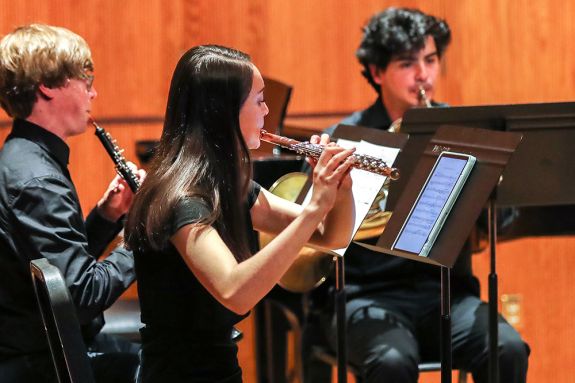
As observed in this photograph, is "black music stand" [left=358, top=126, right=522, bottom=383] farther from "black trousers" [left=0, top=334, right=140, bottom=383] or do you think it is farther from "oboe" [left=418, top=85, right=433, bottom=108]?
"oboe" [left=418, top=85, right=433, bottom=108]

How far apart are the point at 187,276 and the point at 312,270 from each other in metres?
0.89

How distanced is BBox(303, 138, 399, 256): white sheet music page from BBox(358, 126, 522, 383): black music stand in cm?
7

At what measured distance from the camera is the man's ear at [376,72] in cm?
327

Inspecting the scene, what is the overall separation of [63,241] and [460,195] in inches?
34.2

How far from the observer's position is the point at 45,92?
2314 millimetres

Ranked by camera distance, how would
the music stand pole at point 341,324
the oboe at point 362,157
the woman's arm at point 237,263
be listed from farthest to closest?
the music stand pole at point 341,324
the oboe at point 362,157
the woman's arm at point 237,263

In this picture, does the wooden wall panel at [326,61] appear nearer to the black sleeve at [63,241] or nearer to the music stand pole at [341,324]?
the music stand pole at [341,324]

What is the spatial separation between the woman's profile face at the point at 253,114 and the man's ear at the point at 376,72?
138cm

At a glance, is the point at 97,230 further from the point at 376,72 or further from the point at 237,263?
the point at 376,72

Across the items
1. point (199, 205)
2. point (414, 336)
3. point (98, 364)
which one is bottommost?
point (414, 336)

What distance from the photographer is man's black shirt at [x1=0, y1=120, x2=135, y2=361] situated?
209 centimetres

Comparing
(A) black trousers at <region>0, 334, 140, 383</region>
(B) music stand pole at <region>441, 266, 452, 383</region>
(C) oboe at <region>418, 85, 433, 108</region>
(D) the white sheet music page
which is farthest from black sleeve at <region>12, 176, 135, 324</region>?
(C) oboe at <region>418, 85, 433, 108</region>

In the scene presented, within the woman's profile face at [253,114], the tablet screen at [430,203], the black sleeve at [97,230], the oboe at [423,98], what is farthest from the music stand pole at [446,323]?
the oboe at [423,98]

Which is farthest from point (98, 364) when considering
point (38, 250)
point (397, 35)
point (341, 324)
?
point (397, 35)
